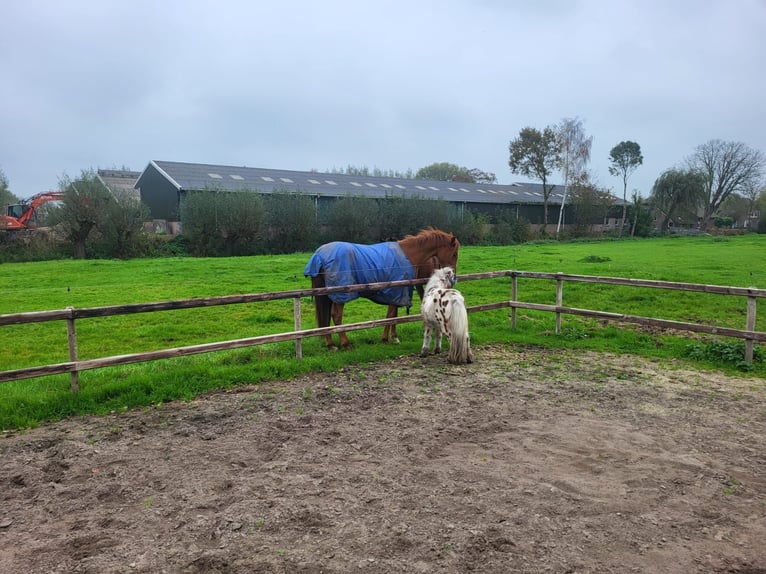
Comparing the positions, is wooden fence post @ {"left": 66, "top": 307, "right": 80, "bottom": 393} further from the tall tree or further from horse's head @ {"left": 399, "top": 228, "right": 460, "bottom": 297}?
the tall tree

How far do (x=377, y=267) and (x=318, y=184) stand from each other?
31645mm

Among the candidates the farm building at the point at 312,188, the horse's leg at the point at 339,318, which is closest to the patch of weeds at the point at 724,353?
the horse's leg at the point at 339,318

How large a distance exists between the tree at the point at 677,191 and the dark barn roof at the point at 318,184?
12.7m

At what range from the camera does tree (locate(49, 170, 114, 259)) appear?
24.7 m

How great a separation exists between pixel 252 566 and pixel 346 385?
3323 millimetres

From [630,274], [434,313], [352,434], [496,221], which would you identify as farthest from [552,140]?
[352,434]

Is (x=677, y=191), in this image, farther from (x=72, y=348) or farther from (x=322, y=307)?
(x=72, y=348)

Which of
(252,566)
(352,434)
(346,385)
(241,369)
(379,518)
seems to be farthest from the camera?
(241,369)

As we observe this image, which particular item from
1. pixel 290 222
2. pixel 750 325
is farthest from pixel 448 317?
pixel 290 222

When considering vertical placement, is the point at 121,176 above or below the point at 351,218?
above

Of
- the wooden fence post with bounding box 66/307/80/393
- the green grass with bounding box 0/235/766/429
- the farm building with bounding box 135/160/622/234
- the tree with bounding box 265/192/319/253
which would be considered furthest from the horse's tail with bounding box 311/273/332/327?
the farm building with bounding box 135/160/622/234

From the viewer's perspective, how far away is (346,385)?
6.06 metres

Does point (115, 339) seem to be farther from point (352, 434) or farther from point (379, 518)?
point (379, 518)

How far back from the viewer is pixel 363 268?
7551 millimetres
